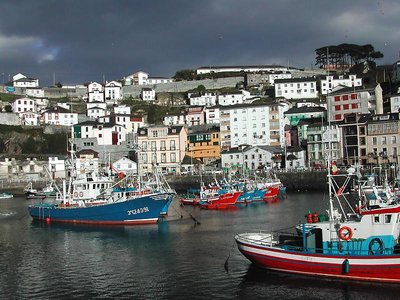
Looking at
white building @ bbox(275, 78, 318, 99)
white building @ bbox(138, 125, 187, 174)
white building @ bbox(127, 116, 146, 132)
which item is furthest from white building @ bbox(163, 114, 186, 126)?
white building @ bbox(275, 78, 318, 99)

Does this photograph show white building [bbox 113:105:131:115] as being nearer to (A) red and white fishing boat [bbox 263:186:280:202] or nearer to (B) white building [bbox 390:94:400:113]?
(B) white building [bbox 390:94:400:113]

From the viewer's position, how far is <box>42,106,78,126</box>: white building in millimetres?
106250

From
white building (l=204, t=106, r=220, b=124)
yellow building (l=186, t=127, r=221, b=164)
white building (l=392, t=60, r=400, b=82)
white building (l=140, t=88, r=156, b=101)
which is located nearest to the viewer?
yellow building (l=186, t=127, r=221, b=164)

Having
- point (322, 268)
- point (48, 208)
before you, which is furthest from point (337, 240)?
point (48, 208)

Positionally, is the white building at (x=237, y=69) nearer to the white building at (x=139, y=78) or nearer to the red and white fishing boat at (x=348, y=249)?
the white building at (x=139, y=78)

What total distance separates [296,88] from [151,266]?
91156 mm

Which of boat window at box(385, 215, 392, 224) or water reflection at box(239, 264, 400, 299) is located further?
boat window at box(385, 215, 392, 224)

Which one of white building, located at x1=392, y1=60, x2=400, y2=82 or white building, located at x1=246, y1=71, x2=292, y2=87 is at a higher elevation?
white building, located at x1=246, y1=71, x2=292, y2=87

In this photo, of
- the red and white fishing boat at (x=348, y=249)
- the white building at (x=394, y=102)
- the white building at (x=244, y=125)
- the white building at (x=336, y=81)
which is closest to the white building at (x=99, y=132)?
the white building at (x=244, y=125)

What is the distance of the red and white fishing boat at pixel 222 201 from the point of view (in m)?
53.1

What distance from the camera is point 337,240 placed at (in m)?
20.5

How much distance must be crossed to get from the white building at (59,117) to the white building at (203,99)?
2747 centimetres

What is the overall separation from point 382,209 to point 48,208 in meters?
33.0

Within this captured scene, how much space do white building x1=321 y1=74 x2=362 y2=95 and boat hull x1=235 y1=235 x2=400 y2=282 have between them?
92488 millimetres
